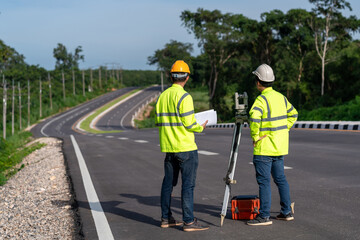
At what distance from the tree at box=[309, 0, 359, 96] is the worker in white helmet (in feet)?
139

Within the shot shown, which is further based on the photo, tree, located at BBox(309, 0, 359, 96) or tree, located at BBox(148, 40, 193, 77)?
tree, located at BBox(148, 40, 193, 77)

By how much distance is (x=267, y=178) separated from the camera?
19.9ft

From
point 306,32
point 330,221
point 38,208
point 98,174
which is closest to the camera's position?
point 330,221

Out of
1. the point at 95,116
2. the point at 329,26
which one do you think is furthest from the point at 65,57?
the point at 329,26

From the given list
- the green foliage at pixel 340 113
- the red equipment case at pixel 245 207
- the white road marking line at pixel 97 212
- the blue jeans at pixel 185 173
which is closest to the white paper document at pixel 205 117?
the blue jeans at pixel 185 173

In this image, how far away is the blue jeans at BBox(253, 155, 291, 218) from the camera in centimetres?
603

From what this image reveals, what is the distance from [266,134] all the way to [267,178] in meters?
0.52

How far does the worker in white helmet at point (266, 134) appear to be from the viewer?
5.98m

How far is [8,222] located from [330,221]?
4523 millimetres

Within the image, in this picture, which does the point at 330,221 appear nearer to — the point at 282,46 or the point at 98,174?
the point at 98,174

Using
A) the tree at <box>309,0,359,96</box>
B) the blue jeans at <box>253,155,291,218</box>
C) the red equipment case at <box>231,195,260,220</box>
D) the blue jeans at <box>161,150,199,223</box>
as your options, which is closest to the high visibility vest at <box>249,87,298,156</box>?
the blue jeans at <box>253,155,291,218</box>

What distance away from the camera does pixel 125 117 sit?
98312mm

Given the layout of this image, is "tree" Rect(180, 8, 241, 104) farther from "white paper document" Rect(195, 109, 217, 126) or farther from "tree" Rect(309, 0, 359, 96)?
"white paper document" Rect(195, 109, 217, 126)

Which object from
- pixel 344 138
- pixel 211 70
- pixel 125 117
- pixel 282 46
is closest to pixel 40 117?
pixel 125 117
